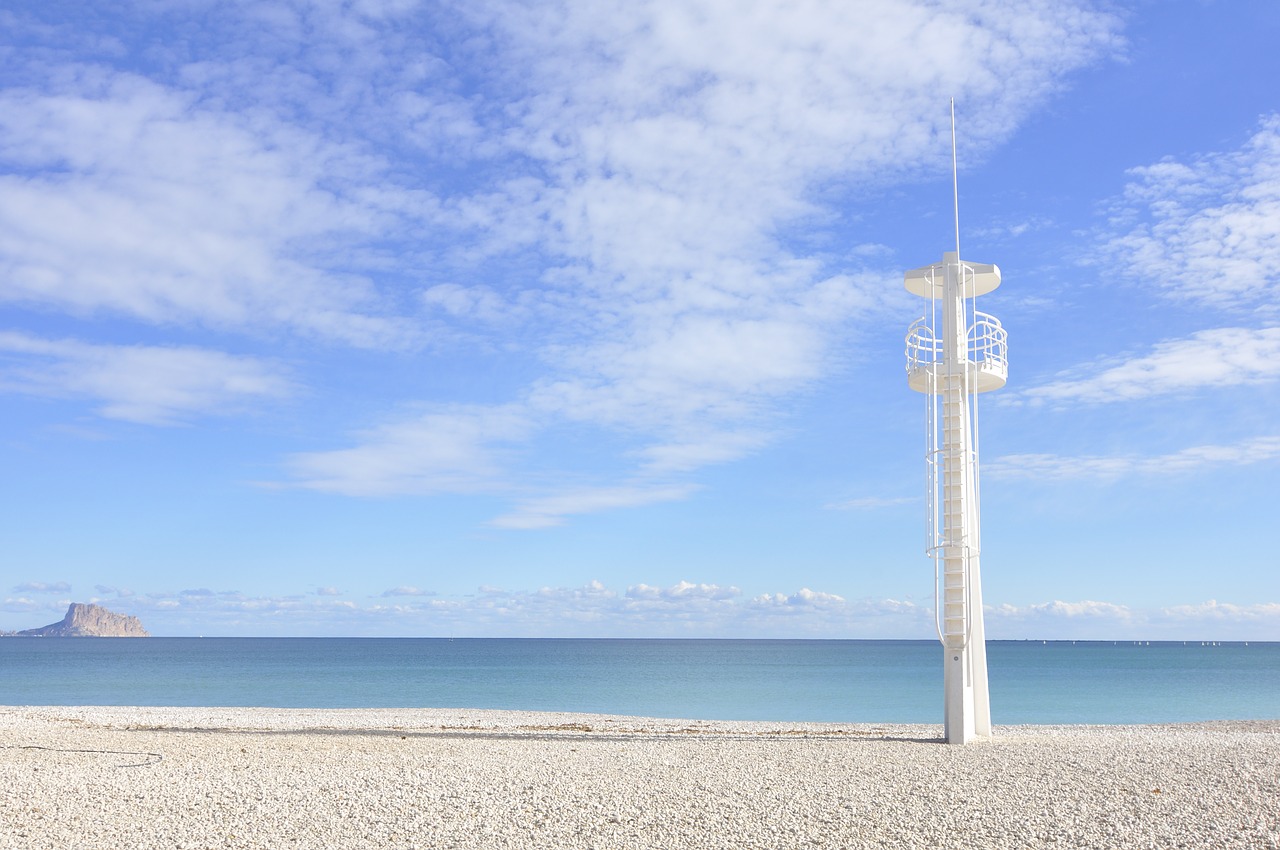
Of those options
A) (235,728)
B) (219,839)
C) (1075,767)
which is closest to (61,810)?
(219,839)

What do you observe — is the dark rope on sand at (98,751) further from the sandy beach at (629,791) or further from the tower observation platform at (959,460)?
the tower observation platform at (959,460)

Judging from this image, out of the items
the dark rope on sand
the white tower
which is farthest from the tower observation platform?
the dark rope on sand

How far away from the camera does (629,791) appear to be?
12.1 meters

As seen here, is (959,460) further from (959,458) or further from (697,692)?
(697,692)

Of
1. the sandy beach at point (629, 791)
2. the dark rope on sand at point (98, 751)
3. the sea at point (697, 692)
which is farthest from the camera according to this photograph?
the sea at point (697, 692)

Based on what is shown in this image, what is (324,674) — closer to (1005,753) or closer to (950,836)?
(1005,753)

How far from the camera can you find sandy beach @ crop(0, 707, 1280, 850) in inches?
392

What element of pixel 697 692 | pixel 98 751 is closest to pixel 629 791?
pixel 98 751

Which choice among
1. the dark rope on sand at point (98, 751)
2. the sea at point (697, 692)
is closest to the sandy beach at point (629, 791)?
the dark rope on sand at point (98, 751)

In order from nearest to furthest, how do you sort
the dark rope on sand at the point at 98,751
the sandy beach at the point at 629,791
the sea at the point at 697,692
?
the sandy beach at the point at 629,791 → the dark rope on sand at the point at 98,751 → the sea at the point at 697,692

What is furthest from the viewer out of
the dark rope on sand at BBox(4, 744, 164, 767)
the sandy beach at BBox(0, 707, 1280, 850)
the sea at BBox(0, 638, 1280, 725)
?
the sea at BBox(0, 638, 1280, 725)

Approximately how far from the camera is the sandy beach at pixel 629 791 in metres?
9.95

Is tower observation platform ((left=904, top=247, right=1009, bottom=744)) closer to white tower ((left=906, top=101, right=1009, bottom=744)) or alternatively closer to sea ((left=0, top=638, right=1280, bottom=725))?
white tower ((left=906, top=101, right=1009, bottom=744))

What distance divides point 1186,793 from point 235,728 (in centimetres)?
1709
